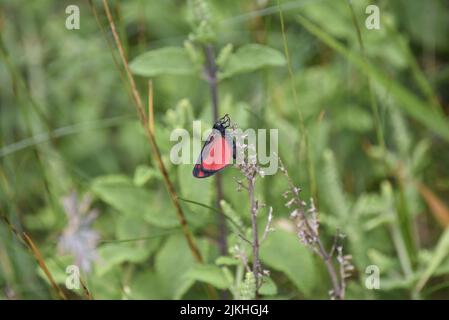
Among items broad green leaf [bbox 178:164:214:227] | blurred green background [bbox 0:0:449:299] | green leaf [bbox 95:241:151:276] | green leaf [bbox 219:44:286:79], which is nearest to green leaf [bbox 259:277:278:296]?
blurred green background [bbox 0:0:449:299]

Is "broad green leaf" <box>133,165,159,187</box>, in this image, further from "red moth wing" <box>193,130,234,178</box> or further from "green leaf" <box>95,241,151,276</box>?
"red moth wing" <box>193,130,234,178</box>

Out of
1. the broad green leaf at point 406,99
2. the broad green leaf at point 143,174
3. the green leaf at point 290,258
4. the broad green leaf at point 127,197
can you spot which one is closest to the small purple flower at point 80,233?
the broad green leaf at point 127,197

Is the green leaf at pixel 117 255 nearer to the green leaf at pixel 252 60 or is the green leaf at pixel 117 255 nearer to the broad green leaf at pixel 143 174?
the broad green leaf at pixel 143 174

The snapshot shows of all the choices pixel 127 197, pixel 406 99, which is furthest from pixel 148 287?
pixel 406 99

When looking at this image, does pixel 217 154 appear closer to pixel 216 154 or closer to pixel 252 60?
pixel 216 154

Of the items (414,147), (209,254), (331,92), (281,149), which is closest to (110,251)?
(209,254)
